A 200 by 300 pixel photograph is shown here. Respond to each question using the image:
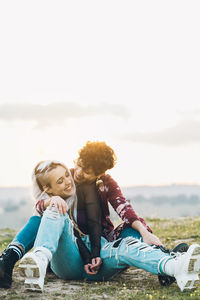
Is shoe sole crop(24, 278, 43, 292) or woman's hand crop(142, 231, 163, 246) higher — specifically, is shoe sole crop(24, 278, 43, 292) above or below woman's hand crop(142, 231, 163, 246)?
below

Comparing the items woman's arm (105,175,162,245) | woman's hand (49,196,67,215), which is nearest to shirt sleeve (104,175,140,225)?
woman's arm (105,175,162,245)

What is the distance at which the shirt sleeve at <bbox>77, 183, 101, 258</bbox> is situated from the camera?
4.59 metres

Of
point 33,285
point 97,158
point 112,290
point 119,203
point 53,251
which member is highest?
point 97,158

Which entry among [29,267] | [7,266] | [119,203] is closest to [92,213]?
[119,203]

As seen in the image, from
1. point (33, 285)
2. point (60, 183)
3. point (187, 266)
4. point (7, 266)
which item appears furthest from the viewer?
point (60, 183)

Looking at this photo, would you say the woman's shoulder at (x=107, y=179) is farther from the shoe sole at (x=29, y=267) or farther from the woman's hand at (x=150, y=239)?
the shoe sole at (x=29, y=267)

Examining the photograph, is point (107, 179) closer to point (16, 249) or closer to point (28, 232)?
point (28, 232)

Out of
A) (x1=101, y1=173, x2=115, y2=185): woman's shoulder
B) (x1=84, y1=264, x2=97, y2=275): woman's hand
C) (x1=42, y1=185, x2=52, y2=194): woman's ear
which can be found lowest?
(x1=84, y1=264, x2=97, y2=275): woman's hand

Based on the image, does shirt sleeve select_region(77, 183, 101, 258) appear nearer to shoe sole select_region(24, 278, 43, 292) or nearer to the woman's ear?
the woman's ear

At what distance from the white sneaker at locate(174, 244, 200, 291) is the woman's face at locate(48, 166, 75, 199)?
1345 millimetres

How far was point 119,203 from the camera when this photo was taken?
4879mm

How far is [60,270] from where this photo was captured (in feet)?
16.0

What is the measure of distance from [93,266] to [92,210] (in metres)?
0.58

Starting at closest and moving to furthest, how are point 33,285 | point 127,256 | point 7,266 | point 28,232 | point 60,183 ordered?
point 33,285 < point 127,256 < point 7,266 < point 60,183 < point 28,232
